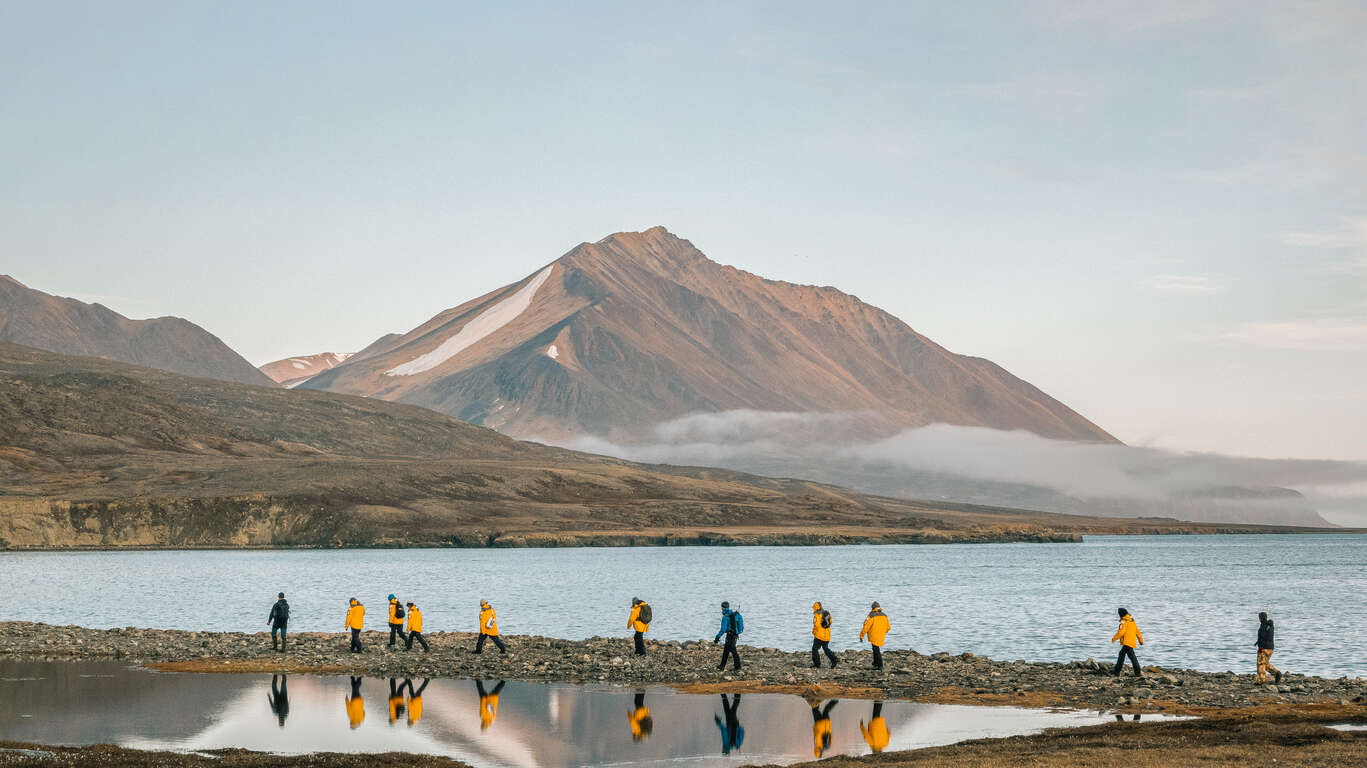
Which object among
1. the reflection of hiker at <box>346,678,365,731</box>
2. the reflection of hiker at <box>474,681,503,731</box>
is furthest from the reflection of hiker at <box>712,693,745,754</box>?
the reflection of hiker at <box>346,678,365,731</box>

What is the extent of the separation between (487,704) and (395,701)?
2.82m

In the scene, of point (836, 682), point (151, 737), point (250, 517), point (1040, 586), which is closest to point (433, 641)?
point (836, 682)

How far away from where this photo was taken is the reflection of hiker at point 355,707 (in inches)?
1428

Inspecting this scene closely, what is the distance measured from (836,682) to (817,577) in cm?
9076

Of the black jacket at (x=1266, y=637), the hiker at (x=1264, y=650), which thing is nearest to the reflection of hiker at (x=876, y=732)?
the hiker at (x=1264, y=650)

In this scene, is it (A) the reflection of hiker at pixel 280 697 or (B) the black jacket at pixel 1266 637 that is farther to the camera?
(B) the black jacket at pixel 1266 637

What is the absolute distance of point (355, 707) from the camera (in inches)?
1531

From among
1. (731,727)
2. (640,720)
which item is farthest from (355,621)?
(731,727)

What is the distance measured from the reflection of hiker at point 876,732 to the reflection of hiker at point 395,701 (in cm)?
1265

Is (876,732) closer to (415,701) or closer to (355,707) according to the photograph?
(415,701)

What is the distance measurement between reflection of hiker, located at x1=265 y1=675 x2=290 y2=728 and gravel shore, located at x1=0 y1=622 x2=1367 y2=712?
2.57m

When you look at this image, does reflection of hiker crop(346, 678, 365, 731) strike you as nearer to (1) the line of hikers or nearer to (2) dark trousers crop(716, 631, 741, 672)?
(1) the line of hikers

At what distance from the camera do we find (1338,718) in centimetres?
3388

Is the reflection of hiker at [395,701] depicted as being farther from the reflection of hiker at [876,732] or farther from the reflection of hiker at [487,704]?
the reflection of hiker at [876,732]
